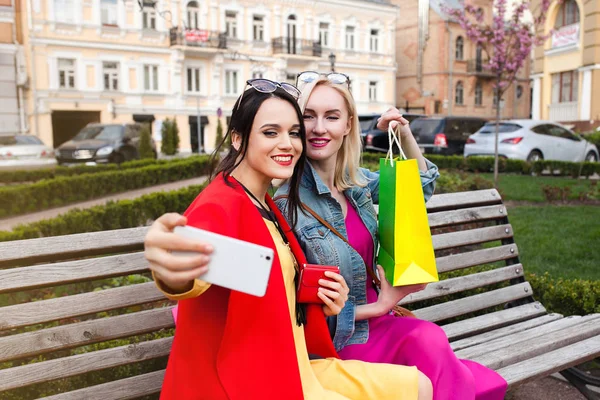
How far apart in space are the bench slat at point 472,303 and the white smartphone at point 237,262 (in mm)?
1915

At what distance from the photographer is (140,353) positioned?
2289 mm

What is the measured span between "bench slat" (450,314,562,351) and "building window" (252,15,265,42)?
27.3m

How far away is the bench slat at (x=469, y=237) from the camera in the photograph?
332cm

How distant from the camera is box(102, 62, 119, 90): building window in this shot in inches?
1028

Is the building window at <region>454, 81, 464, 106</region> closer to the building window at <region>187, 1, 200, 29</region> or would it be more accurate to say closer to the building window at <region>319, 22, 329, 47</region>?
the building window at <region>319, 22, 329, 47</region>

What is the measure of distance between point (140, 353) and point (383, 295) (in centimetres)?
93

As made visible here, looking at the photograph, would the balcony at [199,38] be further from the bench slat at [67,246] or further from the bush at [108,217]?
the bench slat at [67,246]

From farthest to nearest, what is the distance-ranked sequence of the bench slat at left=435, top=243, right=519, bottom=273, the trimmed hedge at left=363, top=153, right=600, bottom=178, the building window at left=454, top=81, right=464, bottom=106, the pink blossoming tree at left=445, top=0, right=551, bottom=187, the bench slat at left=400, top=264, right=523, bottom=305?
the building window at left=454, top=81, right=464, bottom=106 < the trimmed hedge at left=363, top=153, right=600, bottom=178 < the pink blossoming tree at left=445, top=0, right=551, bottom=187 < the bench slat at left=435, top=243, right=519, bottom=273 < the bench slat at left=400, top=264, right=523, bottom=305

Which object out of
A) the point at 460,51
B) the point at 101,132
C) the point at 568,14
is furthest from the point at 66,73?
the point at 460,51

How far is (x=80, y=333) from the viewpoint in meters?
2.13

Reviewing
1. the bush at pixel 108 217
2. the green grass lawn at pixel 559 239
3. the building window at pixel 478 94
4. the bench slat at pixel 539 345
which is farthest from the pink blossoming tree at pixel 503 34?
the building window at pixel 478 94

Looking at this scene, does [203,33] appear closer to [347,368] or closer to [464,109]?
[464,109]

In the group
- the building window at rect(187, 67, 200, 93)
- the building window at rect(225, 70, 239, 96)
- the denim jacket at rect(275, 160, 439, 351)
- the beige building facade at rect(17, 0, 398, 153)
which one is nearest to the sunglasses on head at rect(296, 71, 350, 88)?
the denim jacket at rect(275, 160, 439, 351)

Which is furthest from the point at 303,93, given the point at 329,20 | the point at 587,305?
the point at 329,20
